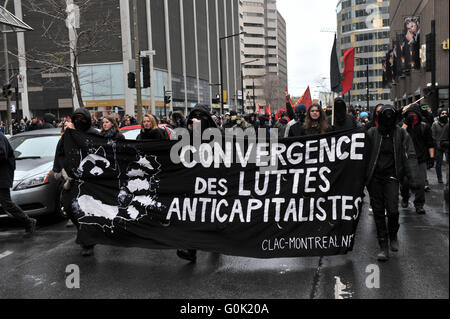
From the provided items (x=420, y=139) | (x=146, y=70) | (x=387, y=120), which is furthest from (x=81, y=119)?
(x=146, y=70)

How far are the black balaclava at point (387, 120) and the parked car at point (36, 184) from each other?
17.1ft

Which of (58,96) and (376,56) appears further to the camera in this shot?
(376,56)

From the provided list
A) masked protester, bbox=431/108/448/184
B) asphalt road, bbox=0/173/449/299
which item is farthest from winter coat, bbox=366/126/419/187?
masked protester, bbox=431/108/448/184

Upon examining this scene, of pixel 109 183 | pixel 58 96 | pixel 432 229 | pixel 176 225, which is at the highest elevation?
pixel 58 96

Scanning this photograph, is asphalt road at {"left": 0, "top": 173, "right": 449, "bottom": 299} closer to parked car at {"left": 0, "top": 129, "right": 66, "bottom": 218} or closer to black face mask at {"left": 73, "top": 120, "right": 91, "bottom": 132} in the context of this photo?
parked car at {"left": 0, "top": 129, "right": 66, "bottom": 218}

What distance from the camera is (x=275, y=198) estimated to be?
5410 mm

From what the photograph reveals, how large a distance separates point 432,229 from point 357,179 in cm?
241

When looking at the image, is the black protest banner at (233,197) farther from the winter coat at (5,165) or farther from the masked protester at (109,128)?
the winter coat at (5,165)

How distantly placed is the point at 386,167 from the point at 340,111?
2943 millimetres

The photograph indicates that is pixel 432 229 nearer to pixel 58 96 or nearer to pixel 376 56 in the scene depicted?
pixel 58 96

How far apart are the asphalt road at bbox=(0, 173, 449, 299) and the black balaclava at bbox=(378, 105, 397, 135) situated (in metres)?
1.27

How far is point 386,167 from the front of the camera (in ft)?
18.7

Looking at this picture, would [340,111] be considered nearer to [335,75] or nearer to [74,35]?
[335,75]

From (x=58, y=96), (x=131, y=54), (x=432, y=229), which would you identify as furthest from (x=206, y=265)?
(x=58, y=96)
